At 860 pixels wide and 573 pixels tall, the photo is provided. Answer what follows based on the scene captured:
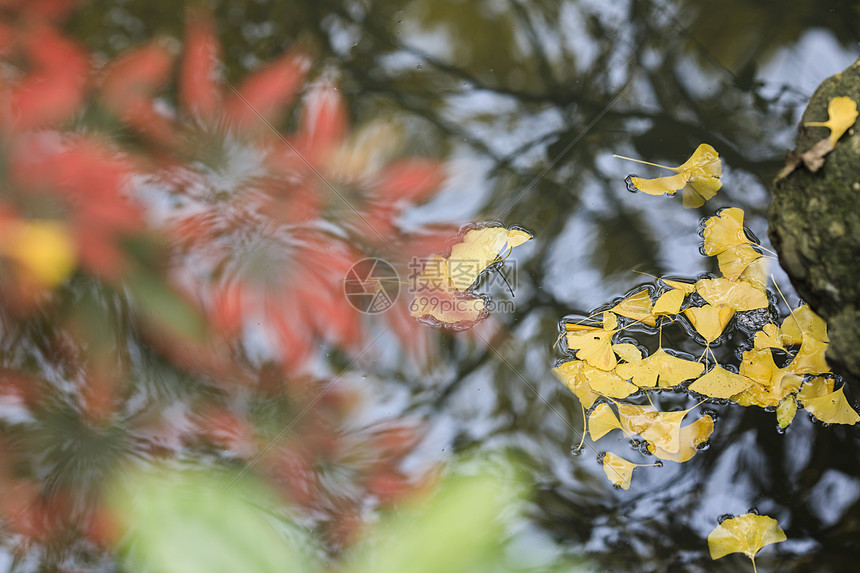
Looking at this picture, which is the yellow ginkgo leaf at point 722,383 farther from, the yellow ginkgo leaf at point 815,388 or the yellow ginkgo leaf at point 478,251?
the yellow ginkgo leaf at point 478,251

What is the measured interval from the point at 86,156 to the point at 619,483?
111 centimetres

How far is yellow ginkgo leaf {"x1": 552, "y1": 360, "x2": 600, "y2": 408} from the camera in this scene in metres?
1.06

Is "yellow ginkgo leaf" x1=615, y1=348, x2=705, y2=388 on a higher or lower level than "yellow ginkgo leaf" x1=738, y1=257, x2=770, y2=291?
lower

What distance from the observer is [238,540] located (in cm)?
59

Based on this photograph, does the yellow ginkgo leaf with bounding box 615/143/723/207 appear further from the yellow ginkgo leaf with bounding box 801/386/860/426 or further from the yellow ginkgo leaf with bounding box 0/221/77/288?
the yellow ginkgo leaf with bounding box 0/221/77/288

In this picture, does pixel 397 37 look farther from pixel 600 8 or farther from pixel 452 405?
pixel 452 405

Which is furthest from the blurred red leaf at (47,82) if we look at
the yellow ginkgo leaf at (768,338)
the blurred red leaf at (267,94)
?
the yellow ginkgo leaf at (768,338)

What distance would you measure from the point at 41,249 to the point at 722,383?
47.1 inches

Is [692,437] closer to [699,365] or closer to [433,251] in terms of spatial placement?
[699,365]

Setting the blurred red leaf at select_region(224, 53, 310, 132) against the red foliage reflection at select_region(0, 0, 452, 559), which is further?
the blurred red leaf at select_region(224, 53, 310, 132)

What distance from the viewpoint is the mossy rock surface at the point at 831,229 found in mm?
691

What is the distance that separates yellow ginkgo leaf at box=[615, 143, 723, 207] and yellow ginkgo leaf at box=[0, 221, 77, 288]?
103 centimetres

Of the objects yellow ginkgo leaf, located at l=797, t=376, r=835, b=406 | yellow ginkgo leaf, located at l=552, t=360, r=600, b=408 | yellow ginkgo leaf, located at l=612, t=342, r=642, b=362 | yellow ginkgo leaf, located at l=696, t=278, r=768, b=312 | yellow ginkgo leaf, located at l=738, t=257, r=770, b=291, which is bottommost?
yellow ginkgo leaf, located at l=552, t=360, r=600, b=408

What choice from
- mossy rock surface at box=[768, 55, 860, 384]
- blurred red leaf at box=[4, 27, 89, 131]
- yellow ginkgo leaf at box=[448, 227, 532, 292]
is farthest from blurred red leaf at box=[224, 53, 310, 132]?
mossy rock surface at box=[768, 55, 860, 384]
